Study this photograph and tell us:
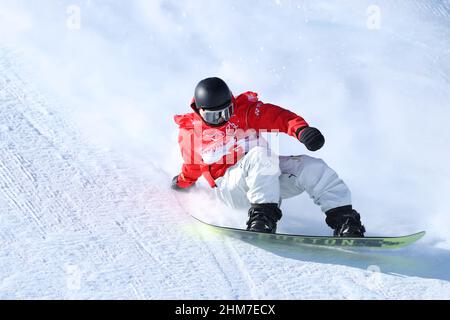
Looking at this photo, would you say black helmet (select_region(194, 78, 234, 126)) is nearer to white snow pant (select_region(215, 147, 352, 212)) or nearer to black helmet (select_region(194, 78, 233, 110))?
black helmet (select_region(194, 78, 233, 110))

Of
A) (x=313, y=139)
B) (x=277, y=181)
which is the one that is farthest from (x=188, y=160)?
(x=313, y=139)

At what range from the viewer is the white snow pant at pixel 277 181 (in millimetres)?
3697

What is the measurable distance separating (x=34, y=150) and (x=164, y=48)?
10.2 feet

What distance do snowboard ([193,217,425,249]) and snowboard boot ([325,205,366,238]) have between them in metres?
0.04

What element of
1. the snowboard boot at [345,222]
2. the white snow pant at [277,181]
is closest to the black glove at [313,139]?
the white snow pant at [277,181]

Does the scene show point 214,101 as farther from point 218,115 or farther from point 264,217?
point 264,217

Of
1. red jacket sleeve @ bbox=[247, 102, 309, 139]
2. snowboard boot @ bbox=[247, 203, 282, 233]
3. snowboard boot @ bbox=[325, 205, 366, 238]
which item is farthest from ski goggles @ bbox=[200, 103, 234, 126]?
snowboard boot @ bbox=[325, 205, 366, 238]

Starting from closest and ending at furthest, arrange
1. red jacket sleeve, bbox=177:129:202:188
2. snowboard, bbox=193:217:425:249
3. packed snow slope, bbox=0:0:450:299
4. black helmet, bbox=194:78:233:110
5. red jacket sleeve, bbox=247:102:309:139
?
packed snow slope, bbox=0:0:450:299, snowboard, bbox=193:217:425:249, black helmet, bbox=194:78:233:110, red jacket sleeve, bbox=247:102:309:139, red jacket sleeve, bbox=177:129:202:188

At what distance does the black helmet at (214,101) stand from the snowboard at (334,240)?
0.66 meters

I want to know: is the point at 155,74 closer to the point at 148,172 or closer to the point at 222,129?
the point at 148,172

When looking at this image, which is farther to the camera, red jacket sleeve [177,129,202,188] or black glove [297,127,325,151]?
red jacket sleeve [177,129,202,188]

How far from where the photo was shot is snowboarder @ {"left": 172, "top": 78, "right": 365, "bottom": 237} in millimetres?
3682

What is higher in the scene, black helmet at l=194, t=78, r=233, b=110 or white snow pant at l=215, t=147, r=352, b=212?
black helmet at l=194, t=78, r=233, b=110

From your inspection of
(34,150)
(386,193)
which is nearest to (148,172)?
(34,150)
